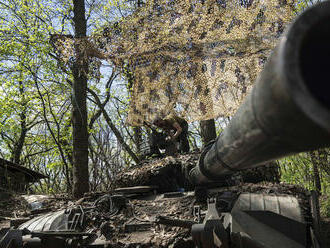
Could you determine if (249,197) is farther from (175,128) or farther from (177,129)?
(175,128)

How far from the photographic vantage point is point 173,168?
5.78 metres

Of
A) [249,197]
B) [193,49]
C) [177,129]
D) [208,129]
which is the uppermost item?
[193,49]

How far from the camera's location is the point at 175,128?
7285 millimetres

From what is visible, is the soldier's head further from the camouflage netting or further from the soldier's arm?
the camouflage netting

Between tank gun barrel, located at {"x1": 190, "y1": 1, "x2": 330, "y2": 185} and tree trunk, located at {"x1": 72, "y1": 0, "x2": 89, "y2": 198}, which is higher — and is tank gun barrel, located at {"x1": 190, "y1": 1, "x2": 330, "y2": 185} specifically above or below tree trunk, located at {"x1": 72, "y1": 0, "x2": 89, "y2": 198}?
below

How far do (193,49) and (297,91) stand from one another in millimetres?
6350

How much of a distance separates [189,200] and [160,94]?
3.61m

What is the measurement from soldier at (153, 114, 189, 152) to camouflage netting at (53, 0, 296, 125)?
1.15 ft

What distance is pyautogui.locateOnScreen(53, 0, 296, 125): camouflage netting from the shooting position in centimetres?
663

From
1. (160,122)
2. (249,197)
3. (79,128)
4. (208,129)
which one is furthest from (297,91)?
(79,128)

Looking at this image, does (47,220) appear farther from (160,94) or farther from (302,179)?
(302,179)

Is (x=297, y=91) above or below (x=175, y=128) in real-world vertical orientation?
below

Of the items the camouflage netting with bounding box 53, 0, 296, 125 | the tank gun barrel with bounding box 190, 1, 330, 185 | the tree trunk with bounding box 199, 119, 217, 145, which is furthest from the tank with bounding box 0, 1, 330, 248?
the tree trunk with bounding box 199, 119, 217, 145

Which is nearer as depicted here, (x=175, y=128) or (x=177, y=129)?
(x=177, y=129)
